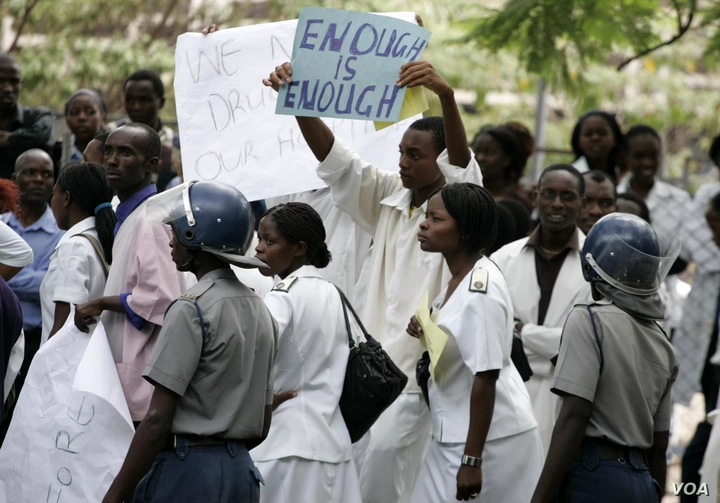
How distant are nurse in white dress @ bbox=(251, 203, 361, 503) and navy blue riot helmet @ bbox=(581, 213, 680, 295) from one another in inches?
47.0

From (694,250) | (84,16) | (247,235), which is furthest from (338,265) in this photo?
(84,16)

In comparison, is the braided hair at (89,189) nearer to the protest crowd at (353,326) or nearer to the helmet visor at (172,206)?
the protest crowd at (353,326)

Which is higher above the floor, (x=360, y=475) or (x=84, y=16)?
(x=84, y=16)

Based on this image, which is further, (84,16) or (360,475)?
(84,16)

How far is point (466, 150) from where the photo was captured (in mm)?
5629

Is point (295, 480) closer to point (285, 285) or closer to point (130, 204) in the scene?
point (285, 285)

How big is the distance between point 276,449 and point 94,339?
1.02 metres

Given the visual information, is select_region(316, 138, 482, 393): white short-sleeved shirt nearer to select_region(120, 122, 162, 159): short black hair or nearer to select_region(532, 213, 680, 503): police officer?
select_region(120, 122, 162, 159): short black hair

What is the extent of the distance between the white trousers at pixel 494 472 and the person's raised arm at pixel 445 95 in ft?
5.09

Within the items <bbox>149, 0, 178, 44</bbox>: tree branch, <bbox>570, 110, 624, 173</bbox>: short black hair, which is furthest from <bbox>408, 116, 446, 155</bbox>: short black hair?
<bbox>149, 0, 178, 44</bbox>: tree branch

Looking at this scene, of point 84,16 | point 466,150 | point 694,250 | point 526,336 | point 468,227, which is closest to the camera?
point 468,227

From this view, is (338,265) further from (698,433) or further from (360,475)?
(698,433)

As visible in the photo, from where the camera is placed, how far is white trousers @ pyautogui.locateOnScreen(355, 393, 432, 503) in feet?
18.2

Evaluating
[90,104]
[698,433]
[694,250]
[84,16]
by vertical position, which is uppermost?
[84,16]
